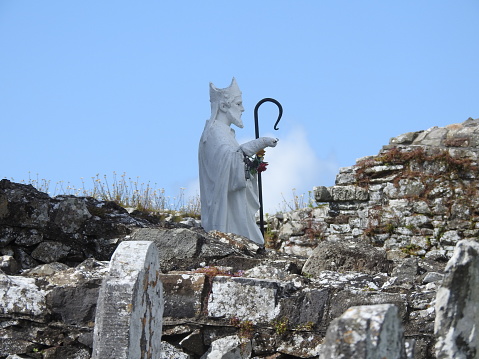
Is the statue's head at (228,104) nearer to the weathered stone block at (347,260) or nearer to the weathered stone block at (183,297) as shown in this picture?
the weathered stone block at (347,260)

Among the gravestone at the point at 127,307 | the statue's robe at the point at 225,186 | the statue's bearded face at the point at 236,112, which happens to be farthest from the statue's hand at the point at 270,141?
the gravestone at the point at 127,307

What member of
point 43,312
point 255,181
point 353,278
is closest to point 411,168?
point 255,181

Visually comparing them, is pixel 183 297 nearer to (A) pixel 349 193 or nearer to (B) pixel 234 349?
(B) pixel 234 349

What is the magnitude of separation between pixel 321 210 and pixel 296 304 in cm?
819

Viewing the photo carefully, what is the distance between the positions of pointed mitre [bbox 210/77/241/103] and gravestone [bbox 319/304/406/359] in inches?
312

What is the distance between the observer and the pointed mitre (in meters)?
11.8

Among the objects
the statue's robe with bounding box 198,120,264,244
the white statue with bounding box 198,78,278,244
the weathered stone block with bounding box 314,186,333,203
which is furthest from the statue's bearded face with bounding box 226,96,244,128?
the weathered stone block with bounding box 314,186,333,203

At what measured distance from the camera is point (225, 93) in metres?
11.8

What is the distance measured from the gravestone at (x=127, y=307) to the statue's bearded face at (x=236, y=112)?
6.14 m

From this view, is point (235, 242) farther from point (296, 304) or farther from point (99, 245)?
point (296, 304)

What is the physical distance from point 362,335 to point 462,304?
74 cm

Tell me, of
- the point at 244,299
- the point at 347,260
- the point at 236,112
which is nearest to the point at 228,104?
the point at 236,112

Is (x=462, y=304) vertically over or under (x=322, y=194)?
under

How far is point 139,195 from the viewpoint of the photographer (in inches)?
618
